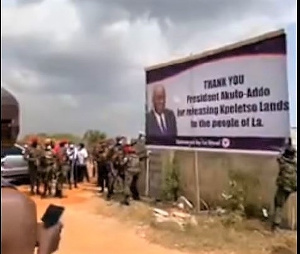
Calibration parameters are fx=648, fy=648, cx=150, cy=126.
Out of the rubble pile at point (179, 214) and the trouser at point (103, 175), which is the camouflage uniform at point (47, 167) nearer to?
the trouser at point (103, 175)

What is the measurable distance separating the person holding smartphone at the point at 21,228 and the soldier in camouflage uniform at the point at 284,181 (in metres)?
8.04

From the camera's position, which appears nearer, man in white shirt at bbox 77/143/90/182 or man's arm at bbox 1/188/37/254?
man's arm at bbox 1/188/37/254

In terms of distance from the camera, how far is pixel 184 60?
541 inches

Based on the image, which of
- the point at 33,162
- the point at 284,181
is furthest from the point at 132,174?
the point at 284,181

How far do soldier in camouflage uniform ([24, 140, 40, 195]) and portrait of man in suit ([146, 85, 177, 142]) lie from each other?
2.75 m

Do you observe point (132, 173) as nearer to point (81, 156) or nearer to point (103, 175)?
point (103, 175)

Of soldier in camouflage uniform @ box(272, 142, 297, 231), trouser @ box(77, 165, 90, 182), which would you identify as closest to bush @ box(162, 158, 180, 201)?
soldier in camouflage uniform @ box(272, 142, 297, 231)

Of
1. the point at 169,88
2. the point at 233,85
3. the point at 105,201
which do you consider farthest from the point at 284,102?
the point at 105,201

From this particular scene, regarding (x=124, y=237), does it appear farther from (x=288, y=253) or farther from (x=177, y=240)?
(x=288, y=253)

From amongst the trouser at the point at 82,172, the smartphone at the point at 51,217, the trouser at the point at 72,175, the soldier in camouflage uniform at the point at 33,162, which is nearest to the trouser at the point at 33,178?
the soldier in camouflage uniform at the point at 33,162

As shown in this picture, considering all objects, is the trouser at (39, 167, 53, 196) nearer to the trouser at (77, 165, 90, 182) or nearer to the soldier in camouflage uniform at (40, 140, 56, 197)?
the soldier in camouflage uniform at (40, 140, 56, 197)

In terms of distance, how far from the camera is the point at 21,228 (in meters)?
1.83

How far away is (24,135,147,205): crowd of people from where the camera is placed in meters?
14.9

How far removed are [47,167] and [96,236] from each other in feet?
18.5
